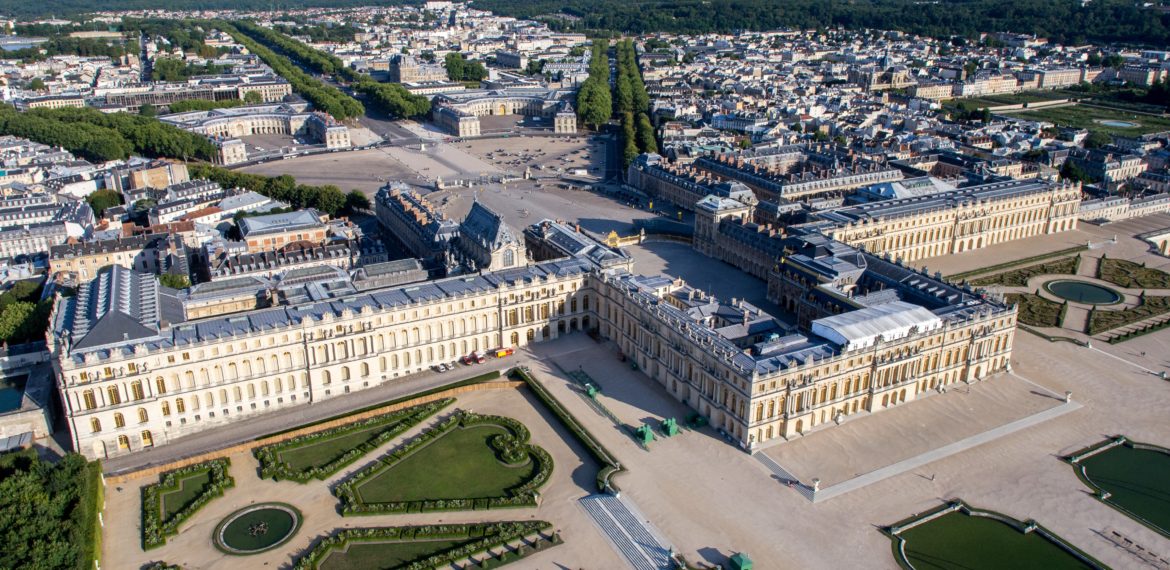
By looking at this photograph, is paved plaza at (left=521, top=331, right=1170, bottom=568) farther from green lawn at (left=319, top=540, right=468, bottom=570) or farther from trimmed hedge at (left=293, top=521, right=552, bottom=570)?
green lawn at (left=319, top=540, right=468, bottom=570)

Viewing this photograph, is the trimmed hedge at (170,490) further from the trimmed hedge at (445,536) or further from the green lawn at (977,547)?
the green lawn at (977,547)

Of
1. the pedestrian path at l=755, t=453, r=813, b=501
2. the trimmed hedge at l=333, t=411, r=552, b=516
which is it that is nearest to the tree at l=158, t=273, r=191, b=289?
the trimmed hedge at l=333, t=411, r=552, b=516

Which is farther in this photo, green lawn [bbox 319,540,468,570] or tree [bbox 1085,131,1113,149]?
tree [bbox 1085,131,1113,149]

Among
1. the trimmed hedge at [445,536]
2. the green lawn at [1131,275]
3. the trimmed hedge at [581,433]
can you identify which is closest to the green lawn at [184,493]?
the trimmed hedge at [445,536]

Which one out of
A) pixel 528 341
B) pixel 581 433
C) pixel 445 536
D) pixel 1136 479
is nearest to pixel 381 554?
pixel 445 536

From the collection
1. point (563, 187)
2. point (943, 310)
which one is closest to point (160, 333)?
point (943, 310)
